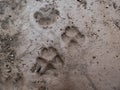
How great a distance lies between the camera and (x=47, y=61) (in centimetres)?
186

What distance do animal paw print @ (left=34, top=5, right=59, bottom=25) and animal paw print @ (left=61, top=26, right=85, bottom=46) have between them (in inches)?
3.3

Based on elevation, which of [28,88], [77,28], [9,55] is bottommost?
[28,88]

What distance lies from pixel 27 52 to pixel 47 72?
14 cm

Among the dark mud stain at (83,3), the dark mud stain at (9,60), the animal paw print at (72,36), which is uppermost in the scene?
the dark mud stain at (83,3)

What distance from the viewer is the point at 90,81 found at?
1875mm

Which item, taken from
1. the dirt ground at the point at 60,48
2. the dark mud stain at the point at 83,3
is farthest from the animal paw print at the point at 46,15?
the dark mud stain at the point at 83,3

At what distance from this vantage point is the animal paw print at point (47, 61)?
1859 millimetres

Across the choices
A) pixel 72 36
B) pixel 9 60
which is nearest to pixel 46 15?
pixel 72 36

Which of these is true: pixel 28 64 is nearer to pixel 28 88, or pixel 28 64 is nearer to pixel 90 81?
pixel 28 88

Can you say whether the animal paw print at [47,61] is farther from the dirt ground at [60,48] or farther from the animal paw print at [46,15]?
the animal paw print at [46,15]

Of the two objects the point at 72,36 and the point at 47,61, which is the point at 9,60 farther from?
the point at 72,36

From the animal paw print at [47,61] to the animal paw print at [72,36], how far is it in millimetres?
77

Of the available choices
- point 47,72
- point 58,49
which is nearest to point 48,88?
point 47,72

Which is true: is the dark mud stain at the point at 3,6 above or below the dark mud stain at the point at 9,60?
above
